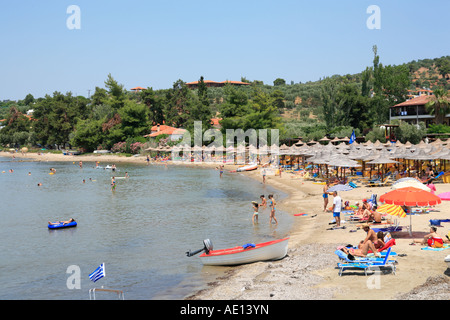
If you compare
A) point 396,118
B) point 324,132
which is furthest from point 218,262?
point 396,118

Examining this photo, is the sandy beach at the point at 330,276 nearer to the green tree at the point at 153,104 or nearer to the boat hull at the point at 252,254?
the boat hull at the point at 252,254

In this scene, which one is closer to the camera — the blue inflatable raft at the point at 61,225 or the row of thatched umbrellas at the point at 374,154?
the blue inflatable raft at the point at 61,225

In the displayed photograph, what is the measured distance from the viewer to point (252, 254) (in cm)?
1523

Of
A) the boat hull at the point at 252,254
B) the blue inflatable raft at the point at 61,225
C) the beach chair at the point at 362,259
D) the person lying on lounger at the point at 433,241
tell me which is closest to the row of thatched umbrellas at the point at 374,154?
the person lying on lounger at the point at 433,241

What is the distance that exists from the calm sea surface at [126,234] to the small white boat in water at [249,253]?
0.44 m

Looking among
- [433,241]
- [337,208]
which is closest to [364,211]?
[337,208]

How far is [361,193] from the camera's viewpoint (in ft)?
91.7

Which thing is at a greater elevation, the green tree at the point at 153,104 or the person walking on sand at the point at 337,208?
the green tree at the point at 153,104

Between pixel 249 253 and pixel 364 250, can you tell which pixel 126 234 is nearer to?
pixel 249 253

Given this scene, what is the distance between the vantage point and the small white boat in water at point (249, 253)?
15055 millimetres

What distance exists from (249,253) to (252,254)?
0.11 meters

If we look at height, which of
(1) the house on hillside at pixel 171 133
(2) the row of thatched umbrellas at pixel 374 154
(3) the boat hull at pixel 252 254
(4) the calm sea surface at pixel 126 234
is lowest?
(4) the calm sea surface at pixel 126 234

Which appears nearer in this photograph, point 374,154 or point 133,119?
point 374,154

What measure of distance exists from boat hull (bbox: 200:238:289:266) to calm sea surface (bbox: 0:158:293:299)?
0.42m
